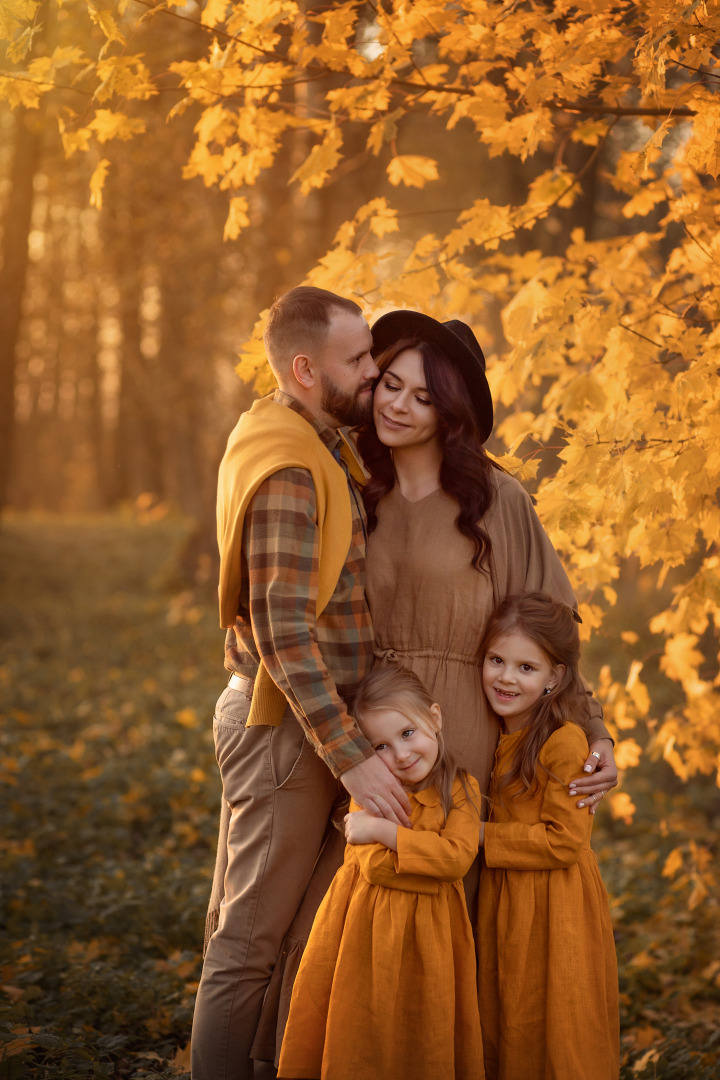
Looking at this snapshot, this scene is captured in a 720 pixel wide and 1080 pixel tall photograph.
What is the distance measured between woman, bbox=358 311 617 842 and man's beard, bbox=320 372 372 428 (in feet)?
0.33

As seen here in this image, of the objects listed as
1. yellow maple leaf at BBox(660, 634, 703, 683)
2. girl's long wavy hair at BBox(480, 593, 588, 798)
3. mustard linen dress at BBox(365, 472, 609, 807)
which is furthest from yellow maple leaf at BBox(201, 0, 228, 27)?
yellow maple leaf at BBox(660, 634, 703, 683)

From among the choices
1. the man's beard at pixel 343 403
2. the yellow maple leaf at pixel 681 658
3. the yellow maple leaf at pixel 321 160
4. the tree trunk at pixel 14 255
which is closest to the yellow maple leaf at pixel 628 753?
the yellow maple leaf at pixel 681 658

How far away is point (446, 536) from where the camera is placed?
9.44ft

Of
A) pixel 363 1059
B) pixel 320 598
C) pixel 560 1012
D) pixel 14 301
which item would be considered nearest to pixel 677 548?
pixel 320 598

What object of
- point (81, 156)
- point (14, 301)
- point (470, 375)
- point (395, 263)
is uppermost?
point (81, 156)

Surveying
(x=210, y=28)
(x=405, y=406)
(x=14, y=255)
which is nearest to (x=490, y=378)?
(x=405, y=406)

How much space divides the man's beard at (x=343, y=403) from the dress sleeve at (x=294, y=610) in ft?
1.09

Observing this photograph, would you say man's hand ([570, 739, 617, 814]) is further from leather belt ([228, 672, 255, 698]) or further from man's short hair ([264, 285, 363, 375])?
man's short hair ([264, 285, 363, 375])

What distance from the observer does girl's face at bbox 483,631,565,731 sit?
107 inches

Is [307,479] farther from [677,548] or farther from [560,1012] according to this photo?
[560,1012]

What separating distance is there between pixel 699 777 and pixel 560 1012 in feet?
17.4

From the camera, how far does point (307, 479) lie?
101 inches

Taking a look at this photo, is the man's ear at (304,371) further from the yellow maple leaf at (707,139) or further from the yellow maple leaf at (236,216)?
the yellow maple leaf at (707,139)

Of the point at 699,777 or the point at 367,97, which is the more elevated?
the point at 367,97
